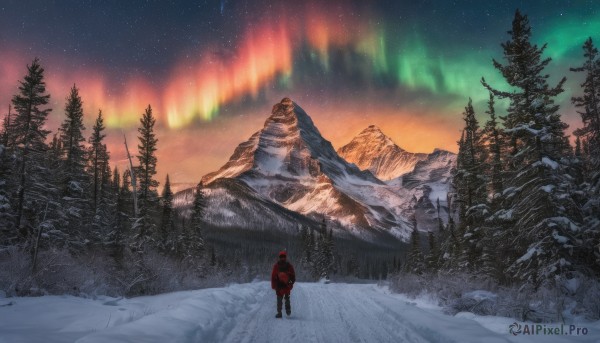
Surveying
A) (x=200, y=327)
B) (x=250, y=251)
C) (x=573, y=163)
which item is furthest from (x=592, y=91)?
(x=250, y=251)

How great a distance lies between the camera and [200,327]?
7.84m

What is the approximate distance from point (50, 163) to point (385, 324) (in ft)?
127

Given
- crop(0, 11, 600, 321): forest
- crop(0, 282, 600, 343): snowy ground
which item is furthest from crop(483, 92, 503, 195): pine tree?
crop(0, 282, 600, 343): snowy ground

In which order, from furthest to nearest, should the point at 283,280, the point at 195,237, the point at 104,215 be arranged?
1. the point at 195,237
2. the point at 104,215
3. the point at 283,280

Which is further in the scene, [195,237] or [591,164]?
[195,237]

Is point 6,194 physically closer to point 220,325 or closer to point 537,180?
point 220,325

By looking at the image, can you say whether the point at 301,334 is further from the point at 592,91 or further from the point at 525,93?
the point at 592,91

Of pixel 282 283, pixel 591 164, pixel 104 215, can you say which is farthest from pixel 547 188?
pixel 104 215

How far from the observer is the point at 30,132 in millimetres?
27766

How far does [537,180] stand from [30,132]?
31240 mm

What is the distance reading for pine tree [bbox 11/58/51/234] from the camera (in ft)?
89.7

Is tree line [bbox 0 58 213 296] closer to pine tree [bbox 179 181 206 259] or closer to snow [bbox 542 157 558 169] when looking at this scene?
pine tree [bbox 179 181 206 259]

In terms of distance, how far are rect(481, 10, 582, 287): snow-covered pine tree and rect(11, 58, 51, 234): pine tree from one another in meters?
29.7

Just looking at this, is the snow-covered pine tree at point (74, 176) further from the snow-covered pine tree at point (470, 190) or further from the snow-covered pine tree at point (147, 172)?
the snow-covered pine tree at point (470, 190)
